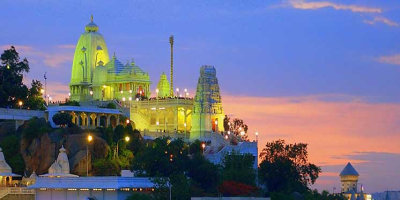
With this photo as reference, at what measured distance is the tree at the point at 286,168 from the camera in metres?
142

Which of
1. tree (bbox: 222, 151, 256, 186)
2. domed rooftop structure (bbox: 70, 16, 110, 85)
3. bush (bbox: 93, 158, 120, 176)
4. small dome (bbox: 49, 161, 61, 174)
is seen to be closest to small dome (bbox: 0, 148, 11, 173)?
small dome (bbox: 49, 161, 61, 174)

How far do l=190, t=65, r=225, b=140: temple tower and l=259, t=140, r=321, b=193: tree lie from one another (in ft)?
29.5

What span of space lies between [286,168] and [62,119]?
2613 cm

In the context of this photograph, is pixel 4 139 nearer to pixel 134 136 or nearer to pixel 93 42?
pixel 134 136

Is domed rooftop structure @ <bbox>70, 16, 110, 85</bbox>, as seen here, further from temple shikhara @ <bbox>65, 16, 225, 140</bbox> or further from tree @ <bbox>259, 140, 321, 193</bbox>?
tree @ <bbox>259, 140, 321, 193</bbox>

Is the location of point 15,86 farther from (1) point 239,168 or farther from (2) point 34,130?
(1) point 239,168

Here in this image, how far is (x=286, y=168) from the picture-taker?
465ft

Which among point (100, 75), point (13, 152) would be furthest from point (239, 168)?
point (100, 75)

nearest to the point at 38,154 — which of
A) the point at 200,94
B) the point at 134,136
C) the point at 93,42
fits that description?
the point at 134,136

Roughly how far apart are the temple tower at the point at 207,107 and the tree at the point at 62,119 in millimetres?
17213

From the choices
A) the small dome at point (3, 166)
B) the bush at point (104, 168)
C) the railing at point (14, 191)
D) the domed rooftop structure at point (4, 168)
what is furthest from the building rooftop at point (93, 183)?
the bush at point (104, 168)

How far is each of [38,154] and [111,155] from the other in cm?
811

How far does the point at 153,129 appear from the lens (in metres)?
158

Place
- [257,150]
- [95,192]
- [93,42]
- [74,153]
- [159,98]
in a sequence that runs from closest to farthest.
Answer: [95,192], [74,153], [257,150], [159,98], [93,42]
